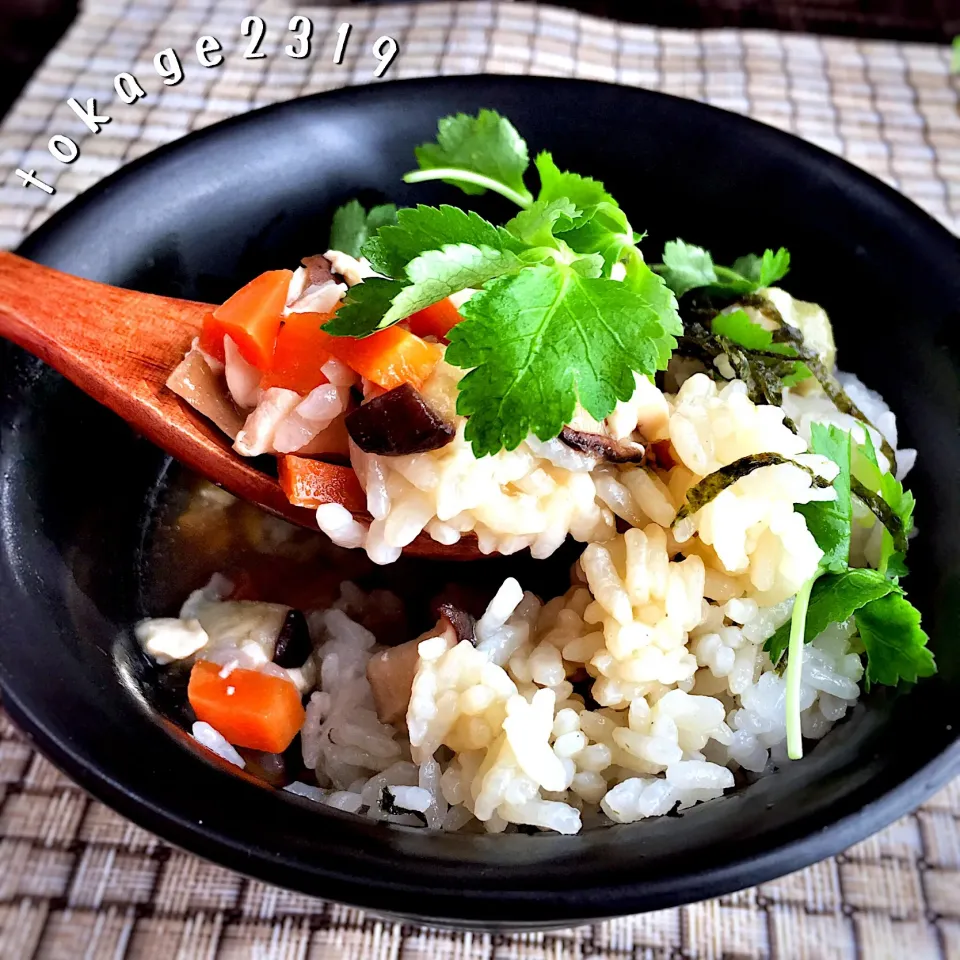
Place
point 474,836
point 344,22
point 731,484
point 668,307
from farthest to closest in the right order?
point 344,22
point 668,307
point 731,484
point 474,836

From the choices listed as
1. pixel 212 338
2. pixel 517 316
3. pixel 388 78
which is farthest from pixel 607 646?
pixel 388 78

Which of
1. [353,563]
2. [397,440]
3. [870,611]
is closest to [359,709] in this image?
[353,563]

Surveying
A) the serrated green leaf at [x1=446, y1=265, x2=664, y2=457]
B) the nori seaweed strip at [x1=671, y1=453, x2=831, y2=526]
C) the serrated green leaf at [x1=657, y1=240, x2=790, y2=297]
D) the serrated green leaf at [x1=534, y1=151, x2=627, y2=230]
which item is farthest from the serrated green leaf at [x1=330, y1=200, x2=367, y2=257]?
the nori seaweed strip at [x1=671, y1=453, x2=831, y2=526]

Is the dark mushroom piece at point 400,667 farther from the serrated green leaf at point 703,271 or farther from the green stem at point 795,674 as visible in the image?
the serrated green leaf at point 703,271

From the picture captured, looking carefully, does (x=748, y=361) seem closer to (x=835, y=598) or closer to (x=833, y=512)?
(x=833, y=512)

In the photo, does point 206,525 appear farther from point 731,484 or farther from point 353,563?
point 731,484

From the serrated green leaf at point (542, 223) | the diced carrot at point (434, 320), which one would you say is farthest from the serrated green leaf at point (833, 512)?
the diced carrot at point (434, 320)
